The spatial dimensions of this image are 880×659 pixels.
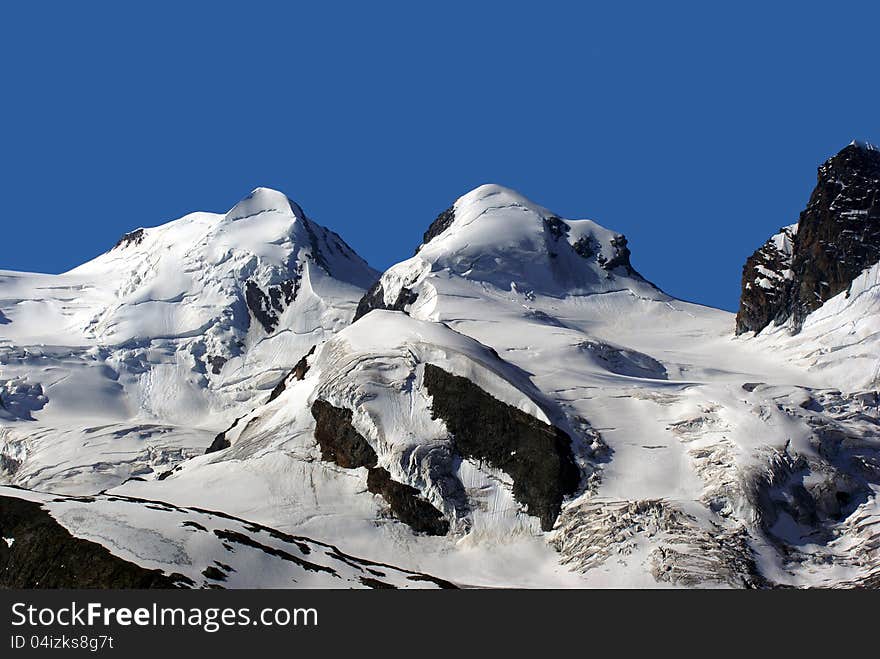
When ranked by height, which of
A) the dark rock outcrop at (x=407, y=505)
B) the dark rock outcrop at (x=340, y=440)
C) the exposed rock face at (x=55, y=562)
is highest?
the dark rock outcrop at (x=340, y=440)

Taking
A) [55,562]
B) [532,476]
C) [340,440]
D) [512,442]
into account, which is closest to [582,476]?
[532,476]

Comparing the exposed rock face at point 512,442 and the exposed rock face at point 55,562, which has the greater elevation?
the exposed rock face at point 512,442

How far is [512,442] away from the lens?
148 m

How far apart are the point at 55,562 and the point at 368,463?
43785 mm

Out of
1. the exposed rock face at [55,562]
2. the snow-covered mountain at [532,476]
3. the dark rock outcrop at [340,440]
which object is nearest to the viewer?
the exposed rock face at [55,562]

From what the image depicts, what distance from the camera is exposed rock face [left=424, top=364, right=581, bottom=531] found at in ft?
468

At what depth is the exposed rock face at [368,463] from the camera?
468 feet

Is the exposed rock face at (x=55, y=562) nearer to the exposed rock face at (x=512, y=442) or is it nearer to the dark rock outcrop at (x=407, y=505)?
the dark rock outcrop at (x=407, y=505)

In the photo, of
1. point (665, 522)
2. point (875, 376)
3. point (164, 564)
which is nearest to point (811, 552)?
point (665, 522)

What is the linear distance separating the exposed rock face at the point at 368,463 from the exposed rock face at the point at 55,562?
3729 cm

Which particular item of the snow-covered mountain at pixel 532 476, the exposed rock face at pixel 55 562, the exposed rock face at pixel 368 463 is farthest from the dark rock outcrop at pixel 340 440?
the exposed rock face at pixel 55 562

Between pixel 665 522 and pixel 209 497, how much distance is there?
44314 mm

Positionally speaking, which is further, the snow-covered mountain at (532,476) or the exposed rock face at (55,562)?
the snow-covered mountain at (532,476)

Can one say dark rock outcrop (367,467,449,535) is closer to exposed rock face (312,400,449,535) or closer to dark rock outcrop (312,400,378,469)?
exposed rock face (312,400,449,535)
